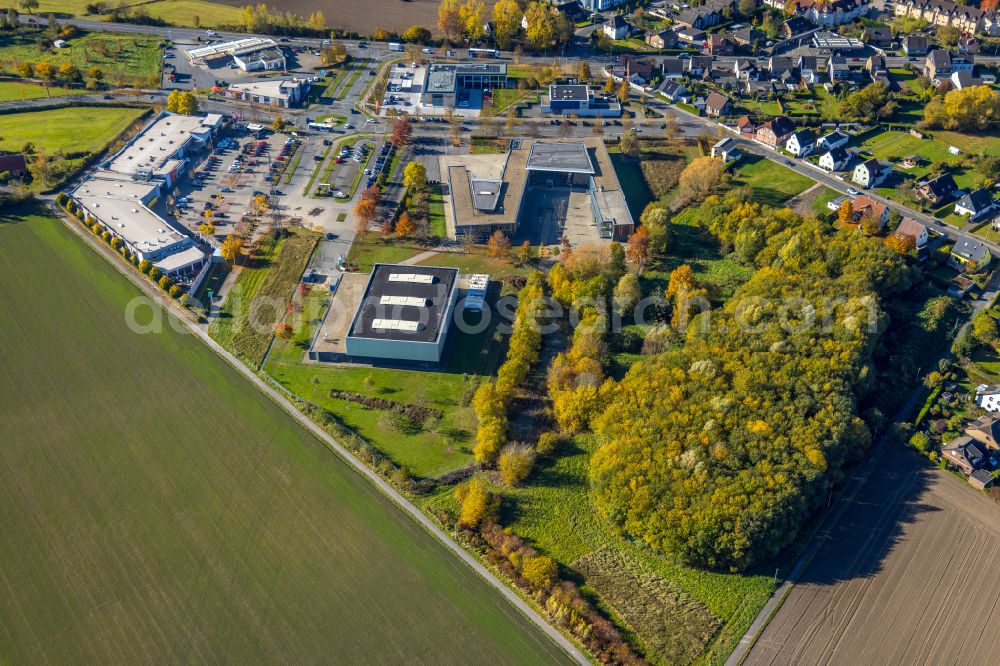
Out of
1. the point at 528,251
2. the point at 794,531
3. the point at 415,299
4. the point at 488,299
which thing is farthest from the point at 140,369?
the point at 794,531

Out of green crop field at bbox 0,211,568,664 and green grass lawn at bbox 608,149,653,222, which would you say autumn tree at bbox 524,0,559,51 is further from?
green crop field at bbox 0,211,568,664

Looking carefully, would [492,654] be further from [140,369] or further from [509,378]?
[140,369]

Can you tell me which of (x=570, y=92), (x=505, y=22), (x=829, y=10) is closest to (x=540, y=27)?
(x=505, y=22)

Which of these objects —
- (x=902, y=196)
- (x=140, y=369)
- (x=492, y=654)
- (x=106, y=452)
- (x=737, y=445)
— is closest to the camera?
(x=492, y=654)

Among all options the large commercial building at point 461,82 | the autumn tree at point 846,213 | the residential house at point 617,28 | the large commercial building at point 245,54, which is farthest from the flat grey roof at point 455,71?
the autumn tree at point 846,213

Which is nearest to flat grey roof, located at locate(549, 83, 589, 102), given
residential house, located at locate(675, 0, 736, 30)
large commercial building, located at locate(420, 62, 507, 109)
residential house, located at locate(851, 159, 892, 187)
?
large commercial building, located at locate(420, 62, 507, 109)

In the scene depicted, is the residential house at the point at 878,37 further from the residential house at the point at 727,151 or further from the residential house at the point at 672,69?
the residential house at the point at 727,151

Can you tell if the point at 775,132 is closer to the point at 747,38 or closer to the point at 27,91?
the point at 747,38
